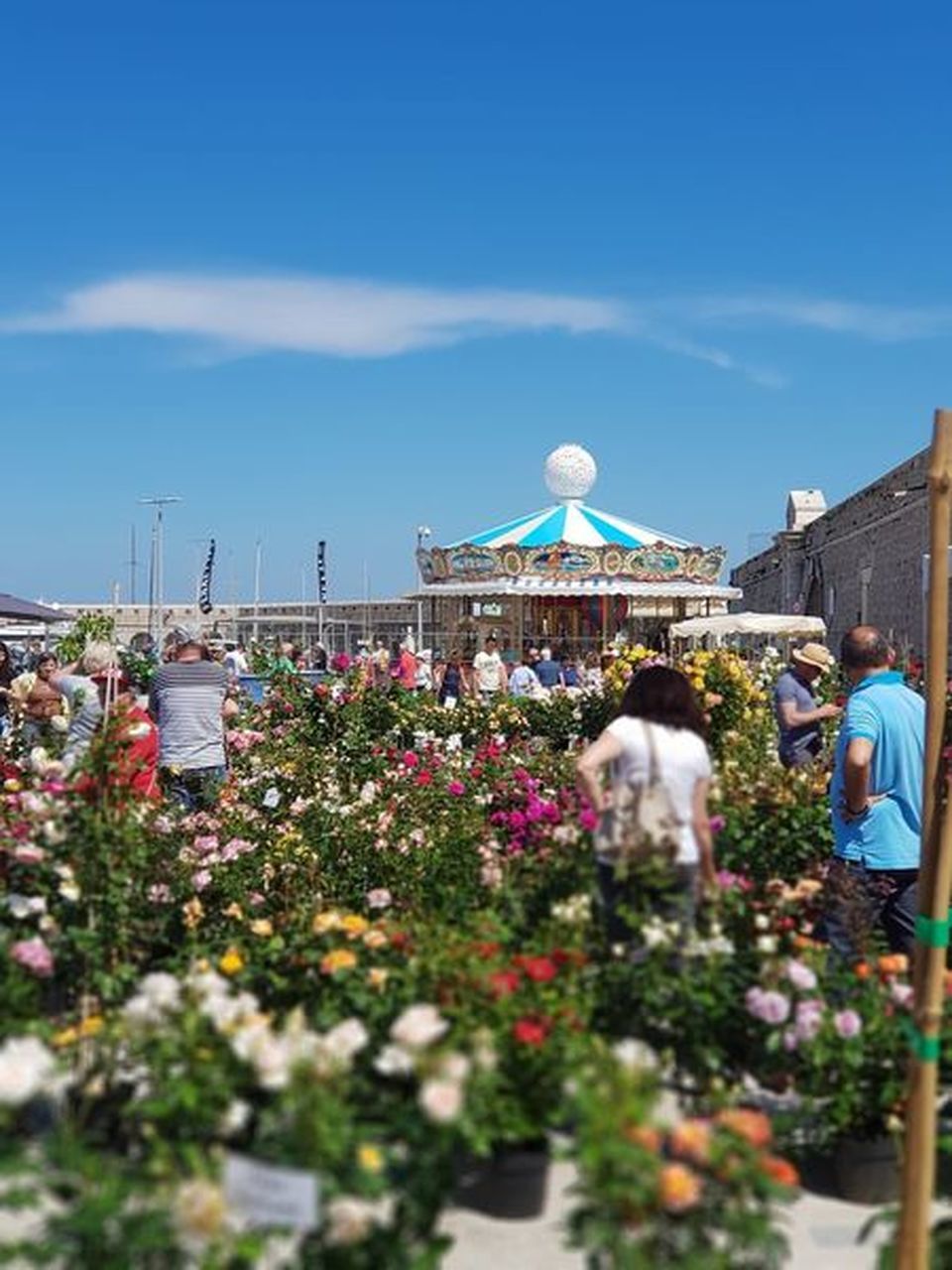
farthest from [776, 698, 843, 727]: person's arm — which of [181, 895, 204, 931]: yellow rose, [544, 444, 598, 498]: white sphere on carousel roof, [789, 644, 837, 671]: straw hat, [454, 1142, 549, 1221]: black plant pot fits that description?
[544, 444, 598, 498]: white sphere on carousel roof

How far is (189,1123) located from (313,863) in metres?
4.07

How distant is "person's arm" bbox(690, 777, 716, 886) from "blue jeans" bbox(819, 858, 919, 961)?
2.01 feet

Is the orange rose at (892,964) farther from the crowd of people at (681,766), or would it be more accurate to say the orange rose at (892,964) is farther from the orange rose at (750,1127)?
the orange rose at (750,1127)

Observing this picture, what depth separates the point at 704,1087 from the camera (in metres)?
4.31

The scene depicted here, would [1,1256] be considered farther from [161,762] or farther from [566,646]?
[566,646]

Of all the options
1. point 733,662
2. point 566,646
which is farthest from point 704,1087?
point 566,646

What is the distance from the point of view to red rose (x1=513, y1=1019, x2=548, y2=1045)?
142 inches

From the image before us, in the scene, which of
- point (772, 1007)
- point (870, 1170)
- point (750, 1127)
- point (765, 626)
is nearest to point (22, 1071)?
point (750, 1127)

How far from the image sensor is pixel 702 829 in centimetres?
468

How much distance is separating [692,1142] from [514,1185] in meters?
1.37

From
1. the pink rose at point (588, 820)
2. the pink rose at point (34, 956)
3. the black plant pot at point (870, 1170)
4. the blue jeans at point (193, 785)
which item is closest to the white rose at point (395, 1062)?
the pink rose at point (34, 956)

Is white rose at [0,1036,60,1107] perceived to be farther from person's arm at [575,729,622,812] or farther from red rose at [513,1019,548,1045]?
person's arm at [575,729,622,812]

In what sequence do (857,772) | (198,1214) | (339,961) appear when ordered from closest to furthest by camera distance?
1. (198,1214)
2. (339,961)
3. (857,772)

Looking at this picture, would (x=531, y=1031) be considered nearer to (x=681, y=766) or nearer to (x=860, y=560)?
(x=681, y=766)
